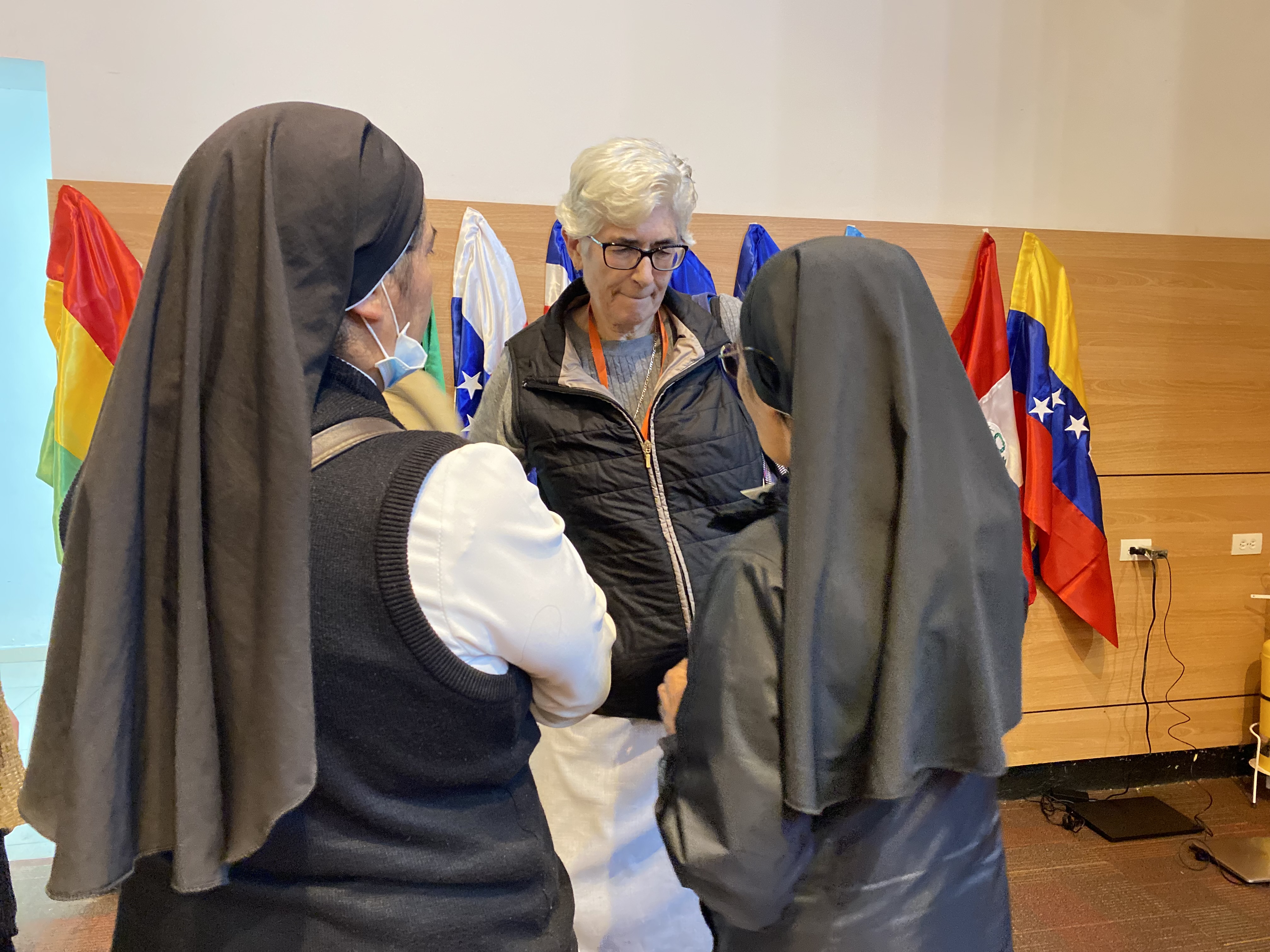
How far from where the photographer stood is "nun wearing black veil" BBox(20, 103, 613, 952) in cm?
81

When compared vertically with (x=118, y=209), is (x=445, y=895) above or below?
below

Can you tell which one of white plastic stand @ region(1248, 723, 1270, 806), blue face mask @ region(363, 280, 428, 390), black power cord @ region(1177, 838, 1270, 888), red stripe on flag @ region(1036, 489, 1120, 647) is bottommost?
black power cord @ region(1177, 838, 1270, 888)

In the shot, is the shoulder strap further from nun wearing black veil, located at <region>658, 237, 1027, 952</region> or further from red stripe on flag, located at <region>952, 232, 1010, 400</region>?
red stripe on flag, located at <region>952, 232, 1010, 400</region>

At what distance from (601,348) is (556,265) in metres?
0.96

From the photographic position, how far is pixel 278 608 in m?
0.78

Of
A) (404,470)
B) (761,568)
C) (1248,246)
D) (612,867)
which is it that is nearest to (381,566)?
(404,470)

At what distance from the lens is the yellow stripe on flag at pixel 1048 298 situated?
3176mm

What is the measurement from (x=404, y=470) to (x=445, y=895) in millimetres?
450

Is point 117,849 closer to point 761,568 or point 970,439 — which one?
point 761,568

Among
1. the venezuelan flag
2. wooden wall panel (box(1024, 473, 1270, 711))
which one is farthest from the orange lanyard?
wooden wall panel (box(1024, 473, 1270, 711))

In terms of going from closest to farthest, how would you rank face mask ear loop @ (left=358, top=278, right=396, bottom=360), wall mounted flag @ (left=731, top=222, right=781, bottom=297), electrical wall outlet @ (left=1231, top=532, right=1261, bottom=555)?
face mask ear loop @ (left=358, top=278, right=396, bottom=360), wall mounted flag @ (left=731, top=222, right=781, bottom=297), electrical wall outlet @ (left=1231, top=532, right=1261, bottom=555)

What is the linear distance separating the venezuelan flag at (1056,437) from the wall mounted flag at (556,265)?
161 cm

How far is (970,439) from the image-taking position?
3.70 ft

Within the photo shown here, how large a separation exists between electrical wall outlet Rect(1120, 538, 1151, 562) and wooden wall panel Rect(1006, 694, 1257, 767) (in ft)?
1.89
